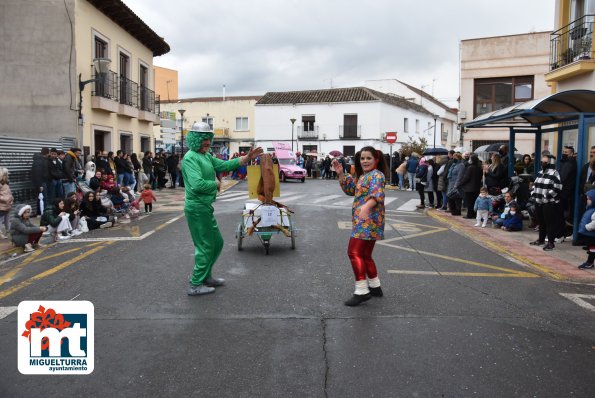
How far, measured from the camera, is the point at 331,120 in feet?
160

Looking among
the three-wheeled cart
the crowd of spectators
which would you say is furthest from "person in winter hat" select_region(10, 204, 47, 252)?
the three-wheeled cart

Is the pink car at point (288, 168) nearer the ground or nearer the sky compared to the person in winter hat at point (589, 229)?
nearer the sky

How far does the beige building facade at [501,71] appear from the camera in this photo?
86.4 feet

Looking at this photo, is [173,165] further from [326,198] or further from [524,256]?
[524,256]

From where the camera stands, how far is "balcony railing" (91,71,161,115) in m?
18.8

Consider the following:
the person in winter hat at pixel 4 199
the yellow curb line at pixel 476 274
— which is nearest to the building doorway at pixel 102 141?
the person in winter hat at pixel 4 199

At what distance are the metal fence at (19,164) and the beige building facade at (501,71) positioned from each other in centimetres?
2034

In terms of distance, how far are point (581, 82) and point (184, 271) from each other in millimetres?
11640

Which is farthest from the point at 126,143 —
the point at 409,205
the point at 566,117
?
the point at 566,117

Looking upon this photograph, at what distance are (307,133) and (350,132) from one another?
4175mm

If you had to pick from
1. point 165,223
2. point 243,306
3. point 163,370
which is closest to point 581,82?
point 165,223

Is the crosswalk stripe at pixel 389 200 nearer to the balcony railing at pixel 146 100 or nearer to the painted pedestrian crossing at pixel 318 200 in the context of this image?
the painted pedestrian crossing at pixel 318 200

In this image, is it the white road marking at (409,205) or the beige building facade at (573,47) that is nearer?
the beige building facade at (573,47)

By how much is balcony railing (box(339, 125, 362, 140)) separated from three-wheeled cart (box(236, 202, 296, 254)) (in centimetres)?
4019
